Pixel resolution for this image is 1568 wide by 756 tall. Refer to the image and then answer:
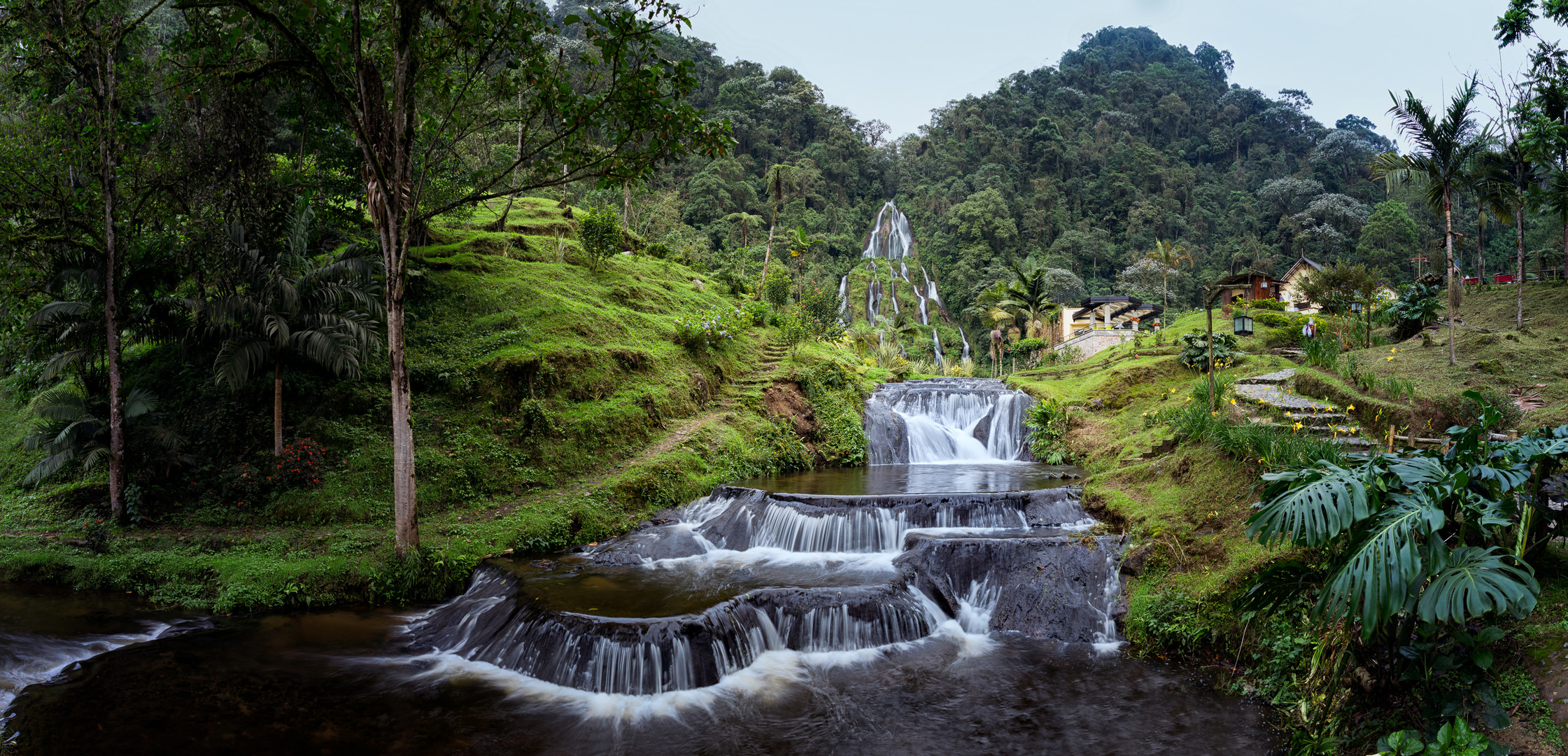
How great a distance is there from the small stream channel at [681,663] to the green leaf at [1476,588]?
6.35 ft

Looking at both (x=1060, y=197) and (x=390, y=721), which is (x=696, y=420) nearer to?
(x=390, y=721)

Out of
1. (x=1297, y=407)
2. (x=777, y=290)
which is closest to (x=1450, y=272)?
(x=1297, y=407)

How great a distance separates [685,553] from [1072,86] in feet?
303

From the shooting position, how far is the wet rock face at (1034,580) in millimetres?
7461

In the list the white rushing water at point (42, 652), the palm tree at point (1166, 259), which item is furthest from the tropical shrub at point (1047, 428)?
the palm tree at point (1166, 259)

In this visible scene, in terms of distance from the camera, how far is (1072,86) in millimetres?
85188

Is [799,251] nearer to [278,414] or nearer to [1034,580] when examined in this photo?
[278,414]

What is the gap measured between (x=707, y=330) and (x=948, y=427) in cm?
695

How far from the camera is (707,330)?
17422 millimetres

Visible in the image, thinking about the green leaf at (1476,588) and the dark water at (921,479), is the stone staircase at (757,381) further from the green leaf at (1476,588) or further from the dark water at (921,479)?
the green leaf at (1476,588)

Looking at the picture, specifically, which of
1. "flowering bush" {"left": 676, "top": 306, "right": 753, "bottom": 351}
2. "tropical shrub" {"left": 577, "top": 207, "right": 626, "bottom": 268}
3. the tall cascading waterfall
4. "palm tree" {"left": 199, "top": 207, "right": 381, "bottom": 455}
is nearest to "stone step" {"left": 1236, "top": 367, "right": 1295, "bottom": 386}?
the tall cascading waterfall

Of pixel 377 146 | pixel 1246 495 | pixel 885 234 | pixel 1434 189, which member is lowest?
pixel 1246 495

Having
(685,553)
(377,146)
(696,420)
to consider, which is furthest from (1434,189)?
(377,146)

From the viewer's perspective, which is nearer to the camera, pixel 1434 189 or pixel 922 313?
A: pixel 1434 189
